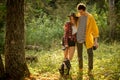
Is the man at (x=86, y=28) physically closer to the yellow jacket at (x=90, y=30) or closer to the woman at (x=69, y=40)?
the yellow jacket at (x=90, y=30)

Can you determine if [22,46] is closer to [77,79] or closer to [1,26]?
[77,79]

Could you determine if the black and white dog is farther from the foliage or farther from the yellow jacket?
the foliage

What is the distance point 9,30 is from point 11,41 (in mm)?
272

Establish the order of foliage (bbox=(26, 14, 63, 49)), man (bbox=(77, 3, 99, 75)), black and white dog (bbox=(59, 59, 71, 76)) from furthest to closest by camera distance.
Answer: foliage (bbox=(26, 14, 63, 49)) → black and white dog (bbox=(59, 59, 71, 76)) → man (bbox=(77, 3, 99, 75))

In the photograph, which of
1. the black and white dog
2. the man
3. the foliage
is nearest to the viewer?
the man

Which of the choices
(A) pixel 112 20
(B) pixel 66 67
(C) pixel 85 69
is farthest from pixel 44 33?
(B) pixel 66 67

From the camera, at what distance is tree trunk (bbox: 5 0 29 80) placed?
7953 mm

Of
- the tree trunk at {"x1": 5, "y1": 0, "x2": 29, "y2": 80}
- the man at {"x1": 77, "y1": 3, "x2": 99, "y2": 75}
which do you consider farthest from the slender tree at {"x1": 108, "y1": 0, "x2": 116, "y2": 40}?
the tree trunk at {"x1": 5, "y1": 0, "x2": 29, "y2": 80}

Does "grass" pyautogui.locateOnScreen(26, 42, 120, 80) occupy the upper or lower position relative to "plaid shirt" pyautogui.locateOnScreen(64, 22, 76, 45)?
lower

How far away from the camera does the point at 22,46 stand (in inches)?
321

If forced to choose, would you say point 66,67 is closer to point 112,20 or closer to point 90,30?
point 90,30

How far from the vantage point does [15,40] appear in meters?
8.02

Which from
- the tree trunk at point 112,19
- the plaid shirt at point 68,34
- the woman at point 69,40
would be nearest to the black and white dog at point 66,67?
the woman at point 69,40

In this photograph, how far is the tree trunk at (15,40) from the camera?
7.95 metres
